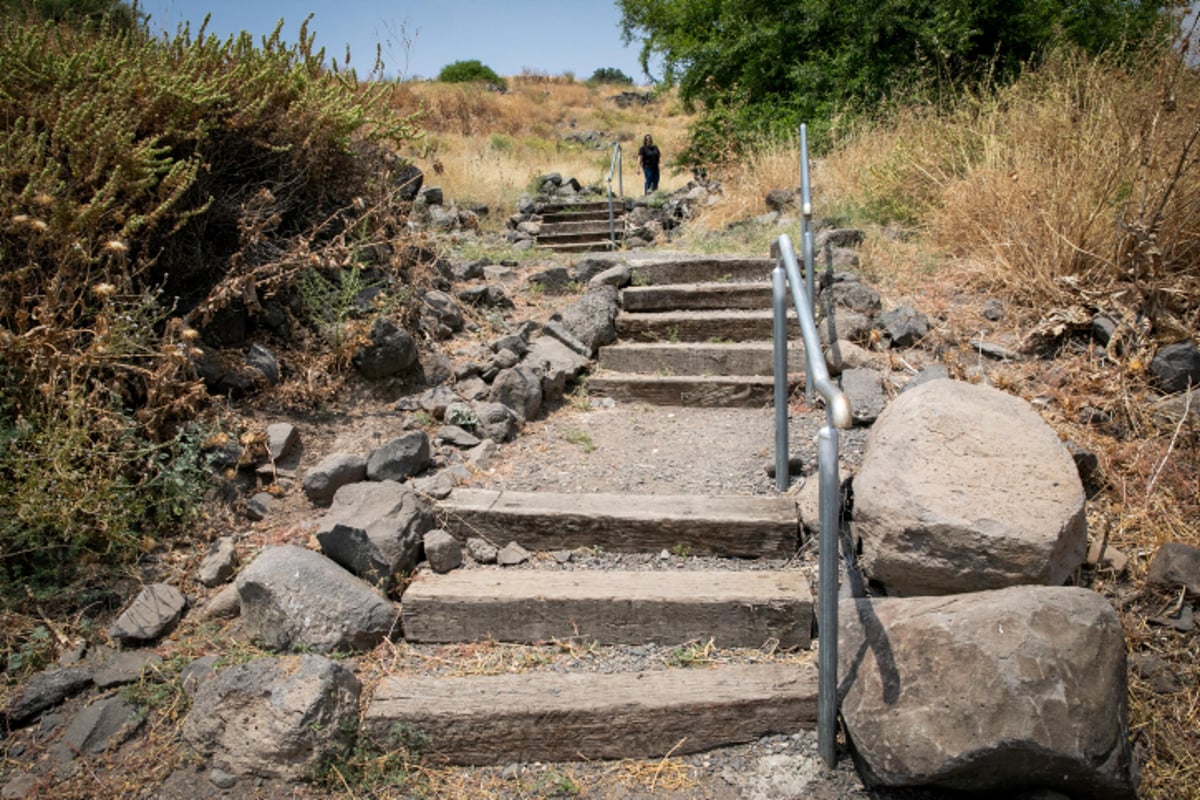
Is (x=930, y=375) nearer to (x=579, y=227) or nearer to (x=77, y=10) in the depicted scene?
(x=579, y=227)

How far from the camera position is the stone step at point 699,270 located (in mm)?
5969

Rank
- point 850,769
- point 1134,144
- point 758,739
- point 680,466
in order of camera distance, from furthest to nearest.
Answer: point 1134,144
point 680,466
point 758,739
point 850,769

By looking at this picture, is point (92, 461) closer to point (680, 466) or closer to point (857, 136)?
point (680, 466)


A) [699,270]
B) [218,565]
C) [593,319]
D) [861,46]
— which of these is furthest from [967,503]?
[861,46]

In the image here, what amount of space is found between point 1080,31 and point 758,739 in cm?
1239

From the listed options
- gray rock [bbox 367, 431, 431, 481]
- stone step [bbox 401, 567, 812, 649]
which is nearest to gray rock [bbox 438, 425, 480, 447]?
gray rock [bbox 367, 431, 431, 481]

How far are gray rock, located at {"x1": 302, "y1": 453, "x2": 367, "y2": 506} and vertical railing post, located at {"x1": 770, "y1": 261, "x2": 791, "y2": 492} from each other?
1.87 m

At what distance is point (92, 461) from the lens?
3.14 meters

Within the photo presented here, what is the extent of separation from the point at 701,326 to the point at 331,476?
278cm

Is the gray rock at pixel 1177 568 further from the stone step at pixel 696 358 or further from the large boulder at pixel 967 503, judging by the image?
the stone step at pixel 696 358

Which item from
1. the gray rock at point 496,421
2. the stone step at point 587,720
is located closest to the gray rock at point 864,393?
the stone step at point 587,720

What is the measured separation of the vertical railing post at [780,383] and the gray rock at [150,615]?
2.50 metres

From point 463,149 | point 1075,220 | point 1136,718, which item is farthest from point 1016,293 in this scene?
point 463,149

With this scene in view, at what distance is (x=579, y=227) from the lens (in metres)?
10.7
